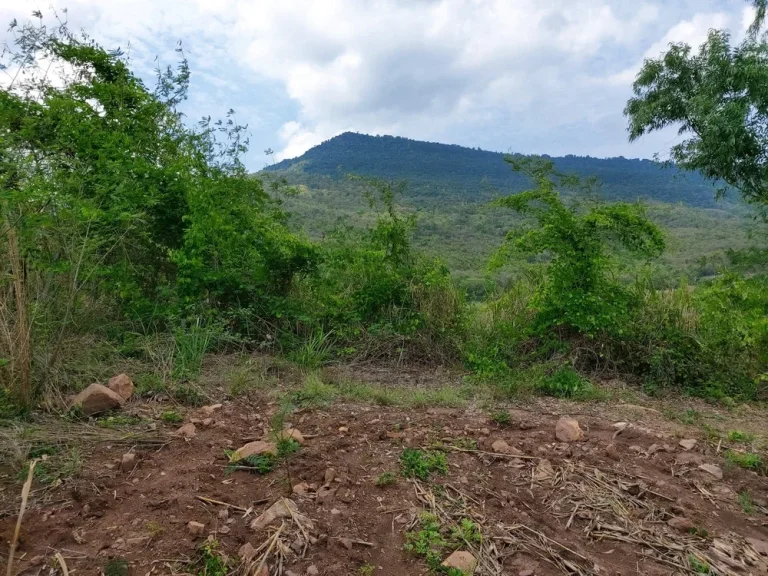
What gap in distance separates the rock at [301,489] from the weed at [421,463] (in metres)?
0.49

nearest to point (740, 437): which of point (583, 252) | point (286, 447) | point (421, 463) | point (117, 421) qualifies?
point (583, 252)

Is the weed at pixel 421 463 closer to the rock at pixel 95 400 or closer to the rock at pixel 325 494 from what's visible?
the rock at pixel 325 494

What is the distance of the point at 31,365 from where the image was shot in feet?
10.7

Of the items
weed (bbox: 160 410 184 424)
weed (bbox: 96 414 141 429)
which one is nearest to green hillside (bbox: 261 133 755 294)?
weed (bbox: 160 410 184 424)

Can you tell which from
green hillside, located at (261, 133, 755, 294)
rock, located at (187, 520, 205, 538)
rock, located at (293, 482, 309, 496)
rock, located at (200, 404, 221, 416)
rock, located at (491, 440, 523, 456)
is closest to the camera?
rock, located at (187, 520, 205, 538)

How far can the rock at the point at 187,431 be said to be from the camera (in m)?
2.96

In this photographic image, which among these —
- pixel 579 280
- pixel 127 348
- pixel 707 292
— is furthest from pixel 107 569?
pixel 707 292

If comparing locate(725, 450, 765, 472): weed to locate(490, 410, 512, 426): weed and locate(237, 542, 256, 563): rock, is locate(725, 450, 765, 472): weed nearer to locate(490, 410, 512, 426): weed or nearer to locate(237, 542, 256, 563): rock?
locate(490, 410, 512, 426): weed

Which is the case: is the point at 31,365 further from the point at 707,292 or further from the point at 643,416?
the point at 707,292

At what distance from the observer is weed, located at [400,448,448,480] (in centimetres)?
259

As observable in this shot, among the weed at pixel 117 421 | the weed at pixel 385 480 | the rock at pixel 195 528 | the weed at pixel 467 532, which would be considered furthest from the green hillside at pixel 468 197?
the rock at pixel 195 528

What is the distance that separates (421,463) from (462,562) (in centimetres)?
72

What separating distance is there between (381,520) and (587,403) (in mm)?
2590

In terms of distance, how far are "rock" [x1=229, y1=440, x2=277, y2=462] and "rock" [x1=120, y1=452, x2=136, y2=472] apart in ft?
1.52
